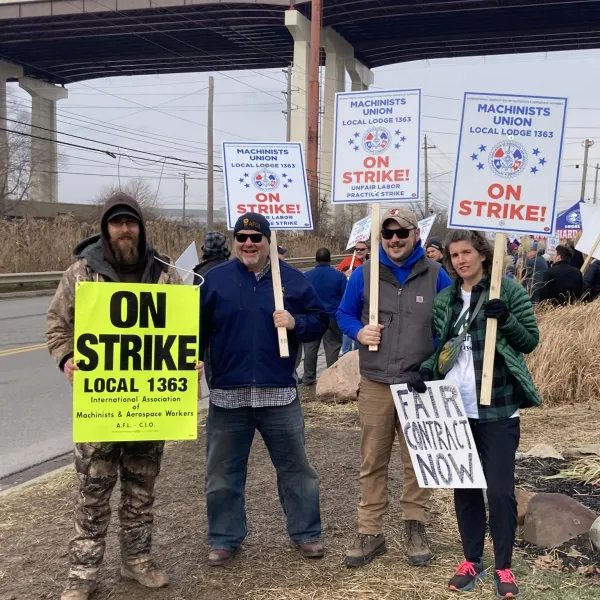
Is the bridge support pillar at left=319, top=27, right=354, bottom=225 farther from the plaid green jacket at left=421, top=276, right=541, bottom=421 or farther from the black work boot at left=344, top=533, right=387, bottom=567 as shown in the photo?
the plaid green jacket at left=421, top=276, right=541, bottom=421

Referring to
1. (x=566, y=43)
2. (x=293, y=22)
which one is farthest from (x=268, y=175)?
(x=566, y=43)

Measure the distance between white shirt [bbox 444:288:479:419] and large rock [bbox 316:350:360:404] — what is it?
477cm

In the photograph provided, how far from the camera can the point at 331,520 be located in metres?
4.79

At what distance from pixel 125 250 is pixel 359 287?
144cm

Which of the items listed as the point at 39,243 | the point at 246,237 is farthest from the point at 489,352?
the point at 39,243

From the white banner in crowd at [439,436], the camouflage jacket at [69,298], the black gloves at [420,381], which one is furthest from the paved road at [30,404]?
the black gloves at [420,381]

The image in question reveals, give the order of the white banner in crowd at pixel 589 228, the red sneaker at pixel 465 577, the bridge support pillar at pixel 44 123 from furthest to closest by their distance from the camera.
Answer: the bridge support pillar at pixel 44 123 < the white banner in crowd at pixel 589 228 < the red sneaker at pixel 465 577

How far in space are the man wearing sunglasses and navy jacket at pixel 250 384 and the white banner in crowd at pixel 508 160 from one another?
1.14m

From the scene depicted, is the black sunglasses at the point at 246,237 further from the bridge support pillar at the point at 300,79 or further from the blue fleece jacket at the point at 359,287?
the bridge support pillar at the point at 300,79

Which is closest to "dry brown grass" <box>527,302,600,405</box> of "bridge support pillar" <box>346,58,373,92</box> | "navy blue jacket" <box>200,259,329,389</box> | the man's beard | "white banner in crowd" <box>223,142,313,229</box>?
"white banner in crowd" <box>223,142,313,229</box>

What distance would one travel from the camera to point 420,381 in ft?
12.5

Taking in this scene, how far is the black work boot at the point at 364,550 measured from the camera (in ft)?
13.3

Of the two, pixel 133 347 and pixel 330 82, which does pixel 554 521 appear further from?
pixel 330 82

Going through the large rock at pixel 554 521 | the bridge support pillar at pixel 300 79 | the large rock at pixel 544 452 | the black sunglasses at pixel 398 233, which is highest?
the bridge support pillar at pixel 300 79
